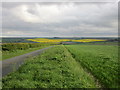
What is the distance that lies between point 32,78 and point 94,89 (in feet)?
16.1

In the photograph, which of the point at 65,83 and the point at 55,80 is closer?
the point at 65,83

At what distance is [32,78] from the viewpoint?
8.89 meters

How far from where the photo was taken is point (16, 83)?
25.6 feet

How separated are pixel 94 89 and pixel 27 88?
15.0ft

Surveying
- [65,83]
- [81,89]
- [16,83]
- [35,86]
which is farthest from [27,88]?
[81,89]

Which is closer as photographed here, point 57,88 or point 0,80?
point 57,88

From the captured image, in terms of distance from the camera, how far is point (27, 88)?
285 inches

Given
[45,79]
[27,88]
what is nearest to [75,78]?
[45,79]

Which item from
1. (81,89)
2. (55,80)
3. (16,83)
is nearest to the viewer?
(81,89)

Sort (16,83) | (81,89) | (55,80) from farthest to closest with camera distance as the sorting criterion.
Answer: (55,80) → (16,83) → (81,89)

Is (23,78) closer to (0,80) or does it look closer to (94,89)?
(0,80)

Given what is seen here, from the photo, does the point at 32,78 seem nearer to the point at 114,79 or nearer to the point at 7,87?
the point at 7,87

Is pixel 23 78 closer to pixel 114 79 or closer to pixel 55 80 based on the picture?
pixel 55 80

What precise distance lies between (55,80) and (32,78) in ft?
A: 6.47
